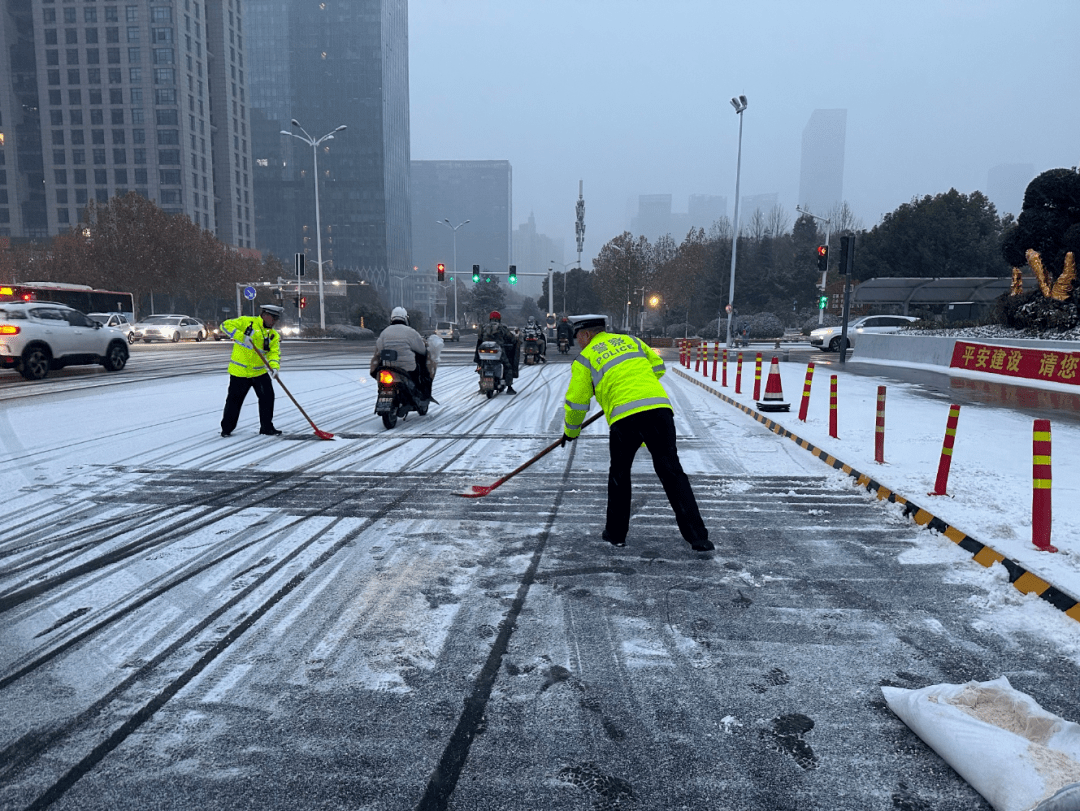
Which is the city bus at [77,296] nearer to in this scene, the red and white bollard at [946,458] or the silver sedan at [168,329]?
the silver sedan at [168,329]

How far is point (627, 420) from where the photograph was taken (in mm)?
5398

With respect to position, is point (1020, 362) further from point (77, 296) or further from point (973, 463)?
point (77, 296)

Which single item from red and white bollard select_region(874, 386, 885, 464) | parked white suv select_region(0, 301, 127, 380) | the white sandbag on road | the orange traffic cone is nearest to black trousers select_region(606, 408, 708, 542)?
the white sandbag on road

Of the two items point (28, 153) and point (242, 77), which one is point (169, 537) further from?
point (242, 77)

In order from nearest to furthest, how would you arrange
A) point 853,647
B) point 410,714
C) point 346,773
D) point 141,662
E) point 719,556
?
point 346,773, point 410,714, point 141,662, point 853,647, point 719,556

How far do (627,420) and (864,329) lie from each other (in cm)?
3181

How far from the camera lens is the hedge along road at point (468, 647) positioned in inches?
108

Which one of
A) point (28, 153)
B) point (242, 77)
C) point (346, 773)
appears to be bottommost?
point (346, 773)

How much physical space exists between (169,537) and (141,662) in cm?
216

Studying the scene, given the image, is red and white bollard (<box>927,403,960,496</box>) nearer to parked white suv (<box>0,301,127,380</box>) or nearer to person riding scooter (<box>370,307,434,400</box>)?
person riding scooter (<box>370,307,434,400</box>)

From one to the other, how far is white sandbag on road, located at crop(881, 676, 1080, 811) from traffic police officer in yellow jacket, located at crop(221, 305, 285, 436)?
848 centimetres

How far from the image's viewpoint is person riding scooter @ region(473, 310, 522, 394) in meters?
15.3

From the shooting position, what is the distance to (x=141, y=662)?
357 centimetres

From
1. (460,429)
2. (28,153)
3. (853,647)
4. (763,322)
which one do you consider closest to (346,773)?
(853,647)
